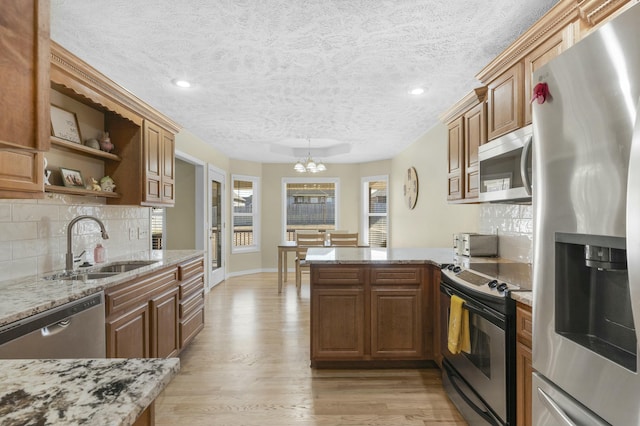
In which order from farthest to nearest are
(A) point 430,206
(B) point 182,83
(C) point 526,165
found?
(A) point 430,206, (B) point 182,83, (C) point 526,165

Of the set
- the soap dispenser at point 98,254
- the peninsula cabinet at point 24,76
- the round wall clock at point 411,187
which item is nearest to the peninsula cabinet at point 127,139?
the soap dispenser at point 98,254

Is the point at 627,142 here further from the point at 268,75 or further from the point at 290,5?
the point at 268,75

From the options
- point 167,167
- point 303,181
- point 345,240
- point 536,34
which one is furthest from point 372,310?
point 303,181

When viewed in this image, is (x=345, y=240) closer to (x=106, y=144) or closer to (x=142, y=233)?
(x=142, y=233)

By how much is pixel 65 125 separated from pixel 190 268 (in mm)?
1482

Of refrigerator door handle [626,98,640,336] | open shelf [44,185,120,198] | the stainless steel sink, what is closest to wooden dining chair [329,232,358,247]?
the stainless steel sink

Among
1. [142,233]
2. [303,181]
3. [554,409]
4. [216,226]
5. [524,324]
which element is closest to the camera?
[554,409]

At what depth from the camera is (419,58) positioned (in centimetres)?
243

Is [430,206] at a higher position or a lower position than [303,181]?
lower

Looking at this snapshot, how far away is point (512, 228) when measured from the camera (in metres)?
2.75

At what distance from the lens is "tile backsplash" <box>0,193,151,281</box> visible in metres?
1.99

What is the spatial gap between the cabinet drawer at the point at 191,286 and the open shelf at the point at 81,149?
4.04 ft

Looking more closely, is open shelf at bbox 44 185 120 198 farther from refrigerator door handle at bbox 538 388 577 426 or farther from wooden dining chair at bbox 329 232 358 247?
wooden dining chair at bbox 329 232 358 247

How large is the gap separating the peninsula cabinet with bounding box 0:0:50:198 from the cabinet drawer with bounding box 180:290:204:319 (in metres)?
2.20
